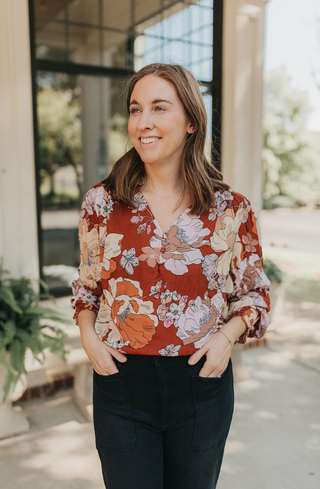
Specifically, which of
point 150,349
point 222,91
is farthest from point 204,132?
point 222,91

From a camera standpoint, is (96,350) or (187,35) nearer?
(96,350)

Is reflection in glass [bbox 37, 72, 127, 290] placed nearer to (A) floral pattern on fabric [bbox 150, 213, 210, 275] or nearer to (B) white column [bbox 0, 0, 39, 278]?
(B) white column [bbox 0, 0, 39, 278]

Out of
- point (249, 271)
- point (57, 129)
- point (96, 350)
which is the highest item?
point (57, 129)

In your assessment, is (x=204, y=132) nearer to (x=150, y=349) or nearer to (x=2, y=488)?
(x=150, y=349)

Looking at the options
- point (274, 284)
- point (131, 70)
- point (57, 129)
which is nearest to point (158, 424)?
point (131, 70)

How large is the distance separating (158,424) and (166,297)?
37cm

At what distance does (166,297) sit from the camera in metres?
1.28

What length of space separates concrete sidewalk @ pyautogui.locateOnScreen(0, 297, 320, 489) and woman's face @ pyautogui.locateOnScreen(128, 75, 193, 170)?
6.60ft

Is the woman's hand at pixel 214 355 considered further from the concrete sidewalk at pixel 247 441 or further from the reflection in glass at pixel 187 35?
the reflection in glass at pixel 187 35

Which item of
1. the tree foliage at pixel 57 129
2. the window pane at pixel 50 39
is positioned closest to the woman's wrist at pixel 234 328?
the window pane at pixel 50 39

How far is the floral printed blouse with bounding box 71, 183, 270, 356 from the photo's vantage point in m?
1.28

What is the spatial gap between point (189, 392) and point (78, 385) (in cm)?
219

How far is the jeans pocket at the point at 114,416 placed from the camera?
4.21 feet

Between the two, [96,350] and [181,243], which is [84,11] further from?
[96,350]
